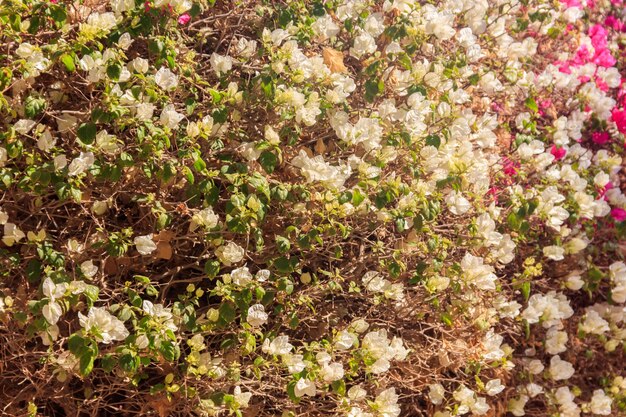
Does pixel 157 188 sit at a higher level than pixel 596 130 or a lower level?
higher

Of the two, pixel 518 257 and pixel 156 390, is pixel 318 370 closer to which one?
pixel 156 390

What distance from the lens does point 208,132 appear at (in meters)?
1.82

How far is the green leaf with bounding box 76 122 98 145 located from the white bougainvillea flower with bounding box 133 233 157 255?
25cm

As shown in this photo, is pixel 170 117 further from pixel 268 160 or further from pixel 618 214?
pixel 618 214

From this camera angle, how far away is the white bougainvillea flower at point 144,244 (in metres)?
1.76

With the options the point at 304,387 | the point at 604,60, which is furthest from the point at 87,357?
the point at 604,60

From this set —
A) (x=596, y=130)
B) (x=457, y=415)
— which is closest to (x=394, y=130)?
(x=457, y=415)

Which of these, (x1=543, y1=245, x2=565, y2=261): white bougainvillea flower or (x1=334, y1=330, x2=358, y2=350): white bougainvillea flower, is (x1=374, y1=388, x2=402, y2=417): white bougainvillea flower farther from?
(x1=543, y1=245, x2=565, y2=261): white bougainvillea flower

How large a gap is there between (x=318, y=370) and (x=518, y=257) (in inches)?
47.4

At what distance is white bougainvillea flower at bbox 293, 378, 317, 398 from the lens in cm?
180

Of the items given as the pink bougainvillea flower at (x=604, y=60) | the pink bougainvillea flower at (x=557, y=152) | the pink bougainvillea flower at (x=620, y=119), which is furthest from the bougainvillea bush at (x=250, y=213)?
the pink bougainvillea flower at (x=604, y=60)

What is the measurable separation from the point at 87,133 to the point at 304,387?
789mm

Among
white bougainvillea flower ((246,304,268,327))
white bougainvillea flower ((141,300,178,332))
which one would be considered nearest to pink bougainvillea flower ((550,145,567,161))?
white bougainvillea flower ((246,304,268,327))

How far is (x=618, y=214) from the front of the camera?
120 inches
